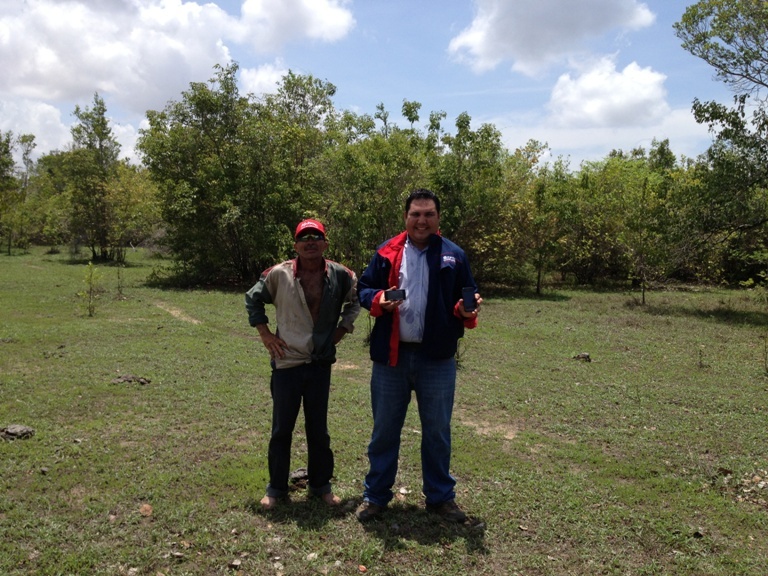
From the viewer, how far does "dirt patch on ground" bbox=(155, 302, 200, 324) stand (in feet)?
41.5

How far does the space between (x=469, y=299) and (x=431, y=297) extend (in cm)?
25

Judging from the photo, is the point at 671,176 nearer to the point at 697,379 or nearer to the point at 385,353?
the point at 697,379

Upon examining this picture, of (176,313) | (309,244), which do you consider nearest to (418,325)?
(309,244)

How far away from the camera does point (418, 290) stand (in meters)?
3.70

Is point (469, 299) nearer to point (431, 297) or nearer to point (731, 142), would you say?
point (431, 297)

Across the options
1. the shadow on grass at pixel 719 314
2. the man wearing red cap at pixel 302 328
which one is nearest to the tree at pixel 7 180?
the man wearing red cap at pixel 302 328

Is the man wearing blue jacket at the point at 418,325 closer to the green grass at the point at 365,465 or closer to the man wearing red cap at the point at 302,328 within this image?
the man wearing red cap at the point at 302,328

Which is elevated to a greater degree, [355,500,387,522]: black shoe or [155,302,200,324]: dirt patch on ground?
[155,302,200,324]: dirt patch on ground

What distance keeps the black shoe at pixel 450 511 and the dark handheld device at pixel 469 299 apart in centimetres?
141

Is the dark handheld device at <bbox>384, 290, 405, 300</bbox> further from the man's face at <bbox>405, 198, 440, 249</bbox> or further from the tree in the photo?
the tree

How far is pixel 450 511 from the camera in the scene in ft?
13.0

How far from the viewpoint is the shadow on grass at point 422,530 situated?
3682mm

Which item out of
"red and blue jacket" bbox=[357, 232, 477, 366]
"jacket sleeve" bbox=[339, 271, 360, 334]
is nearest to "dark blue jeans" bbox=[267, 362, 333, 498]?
"jacket sleeve" bbox=[339, 271, 360, 334]

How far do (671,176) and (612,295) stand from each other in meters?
4.95
